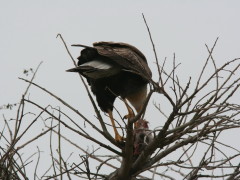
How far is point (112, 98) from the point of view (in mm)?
5090

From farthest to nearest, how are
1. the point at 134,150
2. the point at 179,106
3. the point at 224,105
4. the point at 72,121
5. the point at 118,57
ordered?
the point at 118,57
the point at 134,150
the point at 72,121
the point at 224,105
the point at 179,106

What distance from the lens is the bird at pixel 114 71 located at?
430 centimetres

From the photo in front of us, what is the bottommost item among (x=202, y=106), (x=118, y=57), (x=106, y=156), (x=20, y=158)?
(x=20, y=158)

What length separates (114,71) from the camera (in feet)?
14.8

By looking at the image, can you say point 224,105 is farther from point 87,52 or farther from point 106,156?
point 87,52

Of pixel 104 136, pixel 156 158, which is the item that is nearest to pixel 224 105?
pixel 156 158

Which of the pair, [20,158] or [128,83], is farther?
[128,83]

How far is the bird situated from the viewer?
4301 millimetres

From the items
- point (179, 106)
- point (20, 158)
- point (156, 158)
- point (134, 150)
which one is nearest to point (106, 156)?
point (134, 150)

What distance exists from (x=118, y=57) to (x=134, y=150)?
106cm

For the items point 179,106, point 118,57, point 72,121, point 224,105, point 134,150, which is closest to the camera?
point 179,106

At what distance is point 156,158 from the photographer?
362 centimetres

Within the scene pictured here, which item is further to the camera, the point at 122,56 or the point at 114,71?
the point at 114,71

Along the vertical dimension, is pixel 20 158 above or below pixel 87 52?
below
